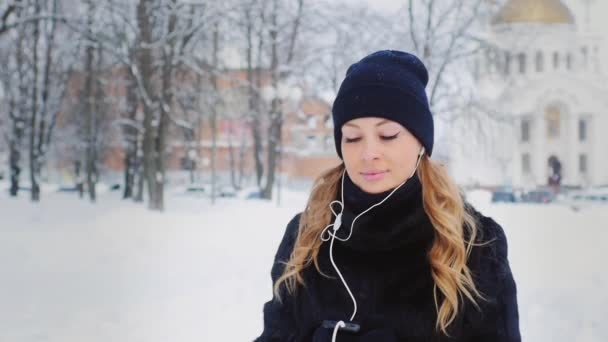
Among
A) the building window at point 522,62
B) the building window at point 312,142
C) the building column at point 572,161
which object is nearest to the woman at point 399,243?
the building column at point 572,161

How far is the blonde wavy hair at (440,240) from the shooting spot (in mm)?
872

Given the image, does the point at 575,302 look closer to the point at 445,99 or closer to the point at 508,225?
the point at 508,225

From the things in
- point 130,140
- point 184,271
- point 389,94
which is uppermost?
point 389,94

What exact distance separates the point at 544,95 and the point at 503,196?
0.87m

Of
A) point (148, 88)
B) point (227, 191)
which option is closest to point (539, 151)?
point (227, 191)

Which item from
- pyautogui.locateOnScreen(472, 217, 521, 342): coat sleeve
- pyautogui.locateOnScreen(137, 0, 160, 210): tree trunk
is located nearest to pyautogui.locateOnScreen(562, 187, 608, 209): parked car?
pyautogui.locateOnScreen(472, 217, 521, 342): coat sleeve

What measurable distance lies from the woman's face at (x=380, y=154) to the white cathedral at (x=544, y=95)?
223cm

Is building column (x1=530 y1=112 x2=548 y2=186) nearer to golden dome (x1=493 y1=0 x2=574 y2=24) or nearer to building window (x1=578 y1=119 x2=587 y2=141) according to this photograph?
building window (x1=578 y1=119 x2=587 y2=141)

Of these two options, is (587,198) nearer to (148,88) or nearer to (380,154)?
(380,154)

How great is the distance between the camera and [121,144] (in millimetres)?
4883

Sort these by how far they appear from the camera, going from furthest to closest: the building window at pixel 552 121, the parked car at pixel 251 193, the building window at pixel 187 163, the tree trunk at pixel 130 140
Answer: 1. the tree trunk at pixel 130 140
2. the building window at pixel 187 163
3. the parked car at pixel 251 193
4. the building window at pixel 552 121

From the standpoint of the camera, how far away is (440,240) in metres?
0.90

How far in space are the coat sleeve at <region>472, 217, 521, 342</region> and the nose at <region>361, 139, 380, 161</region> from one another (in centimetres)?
24

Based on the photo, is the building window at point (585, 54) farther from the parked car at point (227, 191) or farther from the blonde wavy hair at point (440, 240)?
the blonde wavy hair at point (440, 240)
